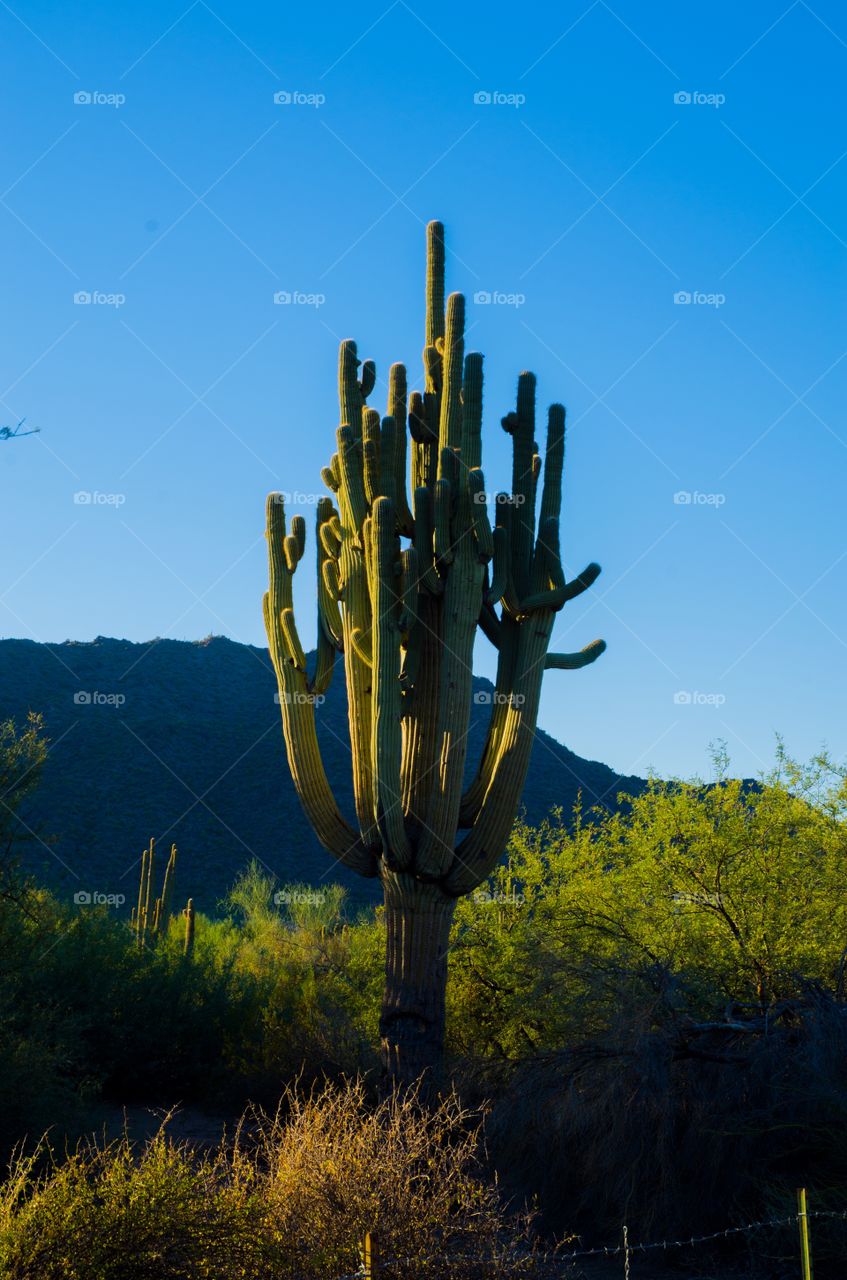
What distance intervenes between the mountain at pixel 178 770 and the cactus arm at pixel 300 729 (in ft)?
64.2

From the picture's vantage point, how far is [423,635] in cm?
1047

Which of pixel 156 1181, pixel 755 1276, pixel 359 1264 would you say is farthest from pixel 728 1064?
pixel 156 1181

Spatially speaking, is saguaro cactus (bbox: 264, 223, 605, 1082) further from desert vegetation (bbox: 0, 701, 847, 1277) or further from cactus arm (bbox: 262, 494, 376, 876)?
desert vegetation (bbox: 0, 701, 847, 1277)

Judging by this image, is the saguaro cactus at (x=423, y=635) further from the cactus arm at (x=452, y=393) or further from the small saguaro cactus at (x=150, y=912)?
the small saguaro cactus at (x=150, y=912)

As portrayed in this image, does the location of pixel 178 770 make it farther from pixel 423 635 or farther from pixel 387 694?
pixel 387 694

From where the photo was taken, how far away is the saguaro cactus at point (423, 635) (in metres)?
10.0

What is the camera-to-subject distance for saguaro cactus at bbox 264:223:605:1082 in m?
10.0

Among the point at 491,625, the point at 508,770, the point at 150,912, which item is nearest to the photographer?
the point at 508,770

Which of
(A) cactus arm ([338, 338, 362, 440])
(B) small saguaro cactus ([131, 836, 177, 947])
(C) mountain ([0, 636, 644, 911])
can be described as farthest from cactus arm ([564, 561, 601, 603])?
(C) mountain ([0, 636, 644, 911])

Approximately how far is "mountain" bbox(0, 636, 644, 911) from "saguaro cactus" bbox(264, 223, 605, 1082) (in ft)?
65.1

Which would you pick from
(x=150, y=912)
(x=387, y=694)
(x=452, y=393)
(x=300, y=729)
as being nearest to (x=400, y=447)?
(x=452, y=393)

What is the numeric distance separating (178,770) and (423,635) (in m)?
31.2

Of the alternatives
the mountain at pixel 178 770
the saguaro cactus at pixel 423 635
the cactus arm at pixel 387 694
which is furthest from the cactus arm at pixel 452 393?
the mountain at pixel 178 770

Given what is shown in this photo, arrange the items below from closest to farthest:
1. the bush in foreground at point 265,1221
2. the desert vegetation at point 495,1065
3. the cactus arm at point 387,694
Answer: the bush in foreground at point 265,1221 → the desert vegetation at point 495,1065 → the cactus arm at point 387,694
